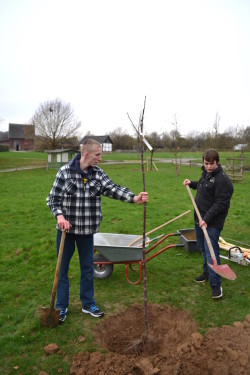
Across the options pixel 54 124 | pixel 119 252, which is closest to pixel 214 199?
pixel 119 252

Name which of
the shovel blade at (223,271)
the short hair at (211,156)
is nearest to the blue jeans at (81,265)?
the shovel blade at (223,271)

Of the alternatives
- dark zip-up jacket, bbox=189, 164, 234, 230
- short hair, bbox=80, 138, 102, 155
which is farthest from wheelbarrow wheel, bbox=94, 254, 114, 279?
short hair, bbox=80, 138, 102, 155

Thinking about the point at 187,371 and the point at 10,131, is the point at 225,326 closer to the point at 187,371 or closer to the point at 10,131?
the point at 187,371

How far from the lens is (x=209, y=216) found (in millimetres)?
3816

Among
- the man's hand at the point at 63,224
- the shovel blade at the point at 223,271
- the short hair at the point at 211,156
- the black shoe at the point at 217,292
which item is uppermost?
the short hair at the point at 211,156

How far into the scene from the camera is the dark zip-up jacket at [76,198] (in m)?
3.29

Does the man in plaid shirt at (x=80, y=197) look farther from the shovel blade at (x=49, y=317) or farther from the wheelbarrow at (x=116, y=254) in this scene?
the wheelbarrow at (x=116, y=254)

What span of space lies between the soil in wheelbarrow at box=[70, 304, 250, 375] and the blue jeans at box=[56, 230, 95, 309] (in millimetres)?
392

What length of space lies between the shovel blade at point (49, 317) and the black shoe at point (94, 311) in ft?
1.33

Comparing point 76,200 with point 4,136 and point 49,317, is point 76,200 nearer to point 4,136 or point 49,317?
point 49,317

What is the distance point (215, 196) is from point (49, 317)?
2.47m

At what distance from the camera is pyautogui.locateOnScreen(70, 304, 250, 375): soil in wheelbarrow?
8.69ft

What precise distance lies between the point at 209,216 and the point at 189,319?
4.14 feet

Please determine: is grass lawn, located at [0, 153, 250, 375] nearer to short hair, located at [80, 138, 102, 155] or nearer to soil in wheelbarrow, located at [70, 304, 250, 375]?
soil in wheelbarrow, located at [70, 304, 250, 375]
